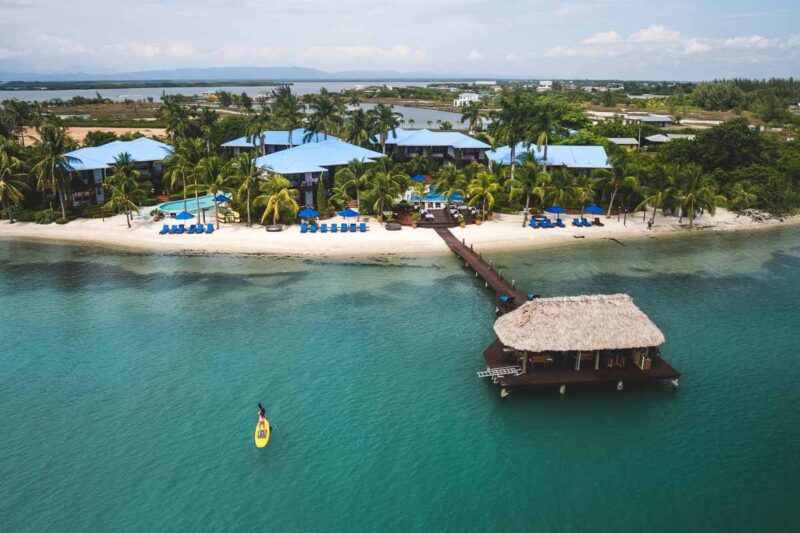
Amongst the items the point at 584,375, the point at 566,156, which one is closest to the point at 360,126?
the point at 566,156

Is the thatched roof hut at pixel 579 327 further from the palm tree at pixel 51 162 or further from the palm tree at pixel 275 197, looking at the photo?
the palm tree at pixel 51 162

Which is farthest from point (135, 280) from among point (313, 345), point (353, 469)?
point (353, 469)

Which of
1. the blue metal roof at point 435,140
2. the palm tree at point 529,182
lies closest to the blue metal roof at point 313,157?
the blue metal roof at point 435,140

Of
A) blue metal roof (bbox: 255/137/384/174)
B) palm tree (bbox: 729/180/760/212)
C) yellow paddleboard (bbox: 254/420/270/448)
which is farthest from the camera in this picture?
palm tree (bbox: 729/180/760/212)

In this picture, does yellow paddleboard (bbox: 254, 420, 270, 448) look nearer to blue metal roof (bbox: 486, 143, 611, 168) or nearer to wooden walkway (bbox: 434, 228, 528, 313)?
wooden walkway (bbox: 434, 228, 528, 313)

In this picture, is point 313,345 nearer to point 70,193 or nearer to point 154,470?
point 154,470

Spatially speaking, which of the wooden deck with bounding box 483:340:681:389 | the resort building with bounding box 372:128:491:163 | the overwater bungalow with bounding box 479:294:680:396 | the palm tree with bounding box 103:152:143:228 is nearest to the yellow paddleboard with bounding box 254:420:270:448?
the overwater bungalow with bounding box 479:294:680:396
